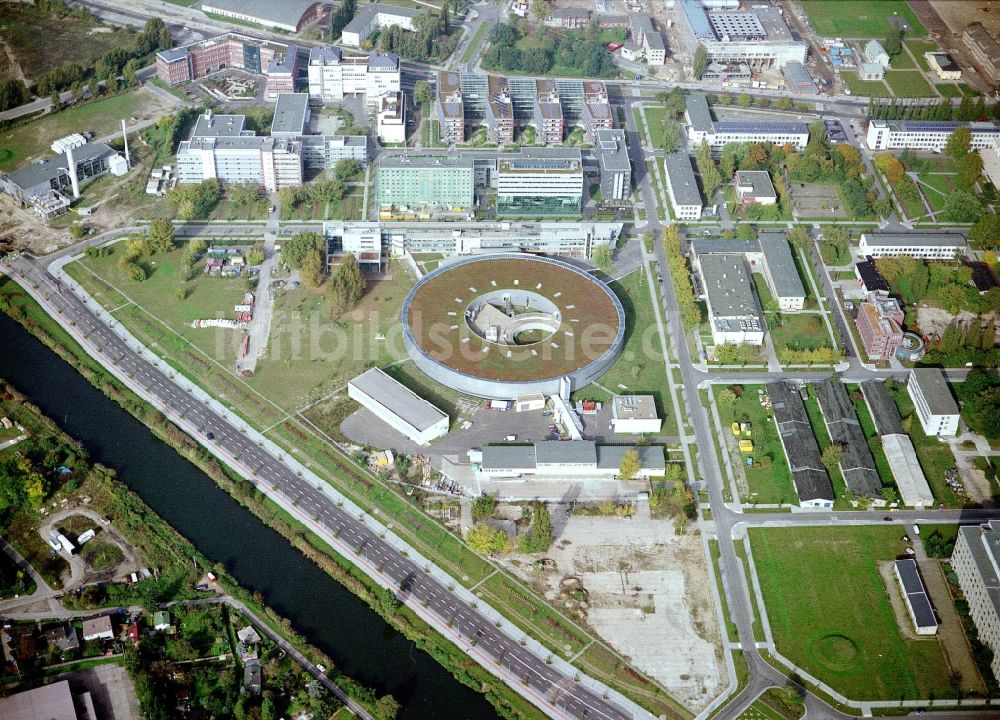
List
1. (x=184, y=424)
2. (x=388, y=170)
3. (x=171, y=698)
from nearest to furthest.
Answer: (x=171, y=698) < (x=184, y=424) < (x=388, y=170)

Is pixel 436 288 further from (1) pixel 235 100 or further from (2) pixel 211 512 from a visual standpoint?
(1) pixel 235 100

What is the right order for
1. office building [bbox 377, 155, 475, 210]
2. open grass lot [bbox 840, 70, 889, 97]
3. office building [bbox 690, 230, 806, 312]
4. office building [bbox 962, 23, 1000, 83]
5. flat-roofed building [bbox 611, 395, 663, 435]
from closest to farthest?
flat-roofed building [bbox 611, 395, 663, 435] < office building [bbox 690, 230, 806, 312] < office building [bbox 377, 155, 475, 210] < open grass lot [bbox 840, 70, 889, 97] < office building [bbox 962, 23, 1000, 83]

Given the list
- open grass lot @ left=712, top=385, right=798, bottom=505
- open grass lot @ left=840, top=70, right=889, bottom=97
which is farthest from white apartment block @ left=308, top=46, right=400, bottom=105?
open grass lot @ left=712, top=385, right=798, bottom=505

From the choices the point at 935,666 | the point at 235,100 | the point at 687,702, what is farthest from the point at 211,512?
the point at 235,100

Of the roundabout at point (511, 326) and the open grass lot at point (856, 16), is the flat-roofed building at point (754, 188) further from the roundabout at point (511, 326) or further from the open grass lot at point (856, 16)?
the open grass lot at point (856, 16)

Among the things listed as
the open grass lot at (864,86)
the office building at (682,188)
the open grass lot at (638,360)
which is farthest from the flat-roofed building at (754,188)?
the open grass lot at (864,86)

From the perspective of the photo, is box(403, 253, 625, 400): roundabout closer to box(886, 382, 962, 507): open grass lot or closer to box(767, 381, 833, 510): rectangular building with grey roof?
box(767, 381, 833, 510): rectangular building with grey roof

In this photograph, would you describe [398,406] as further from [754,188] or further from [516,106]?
[516,106]
